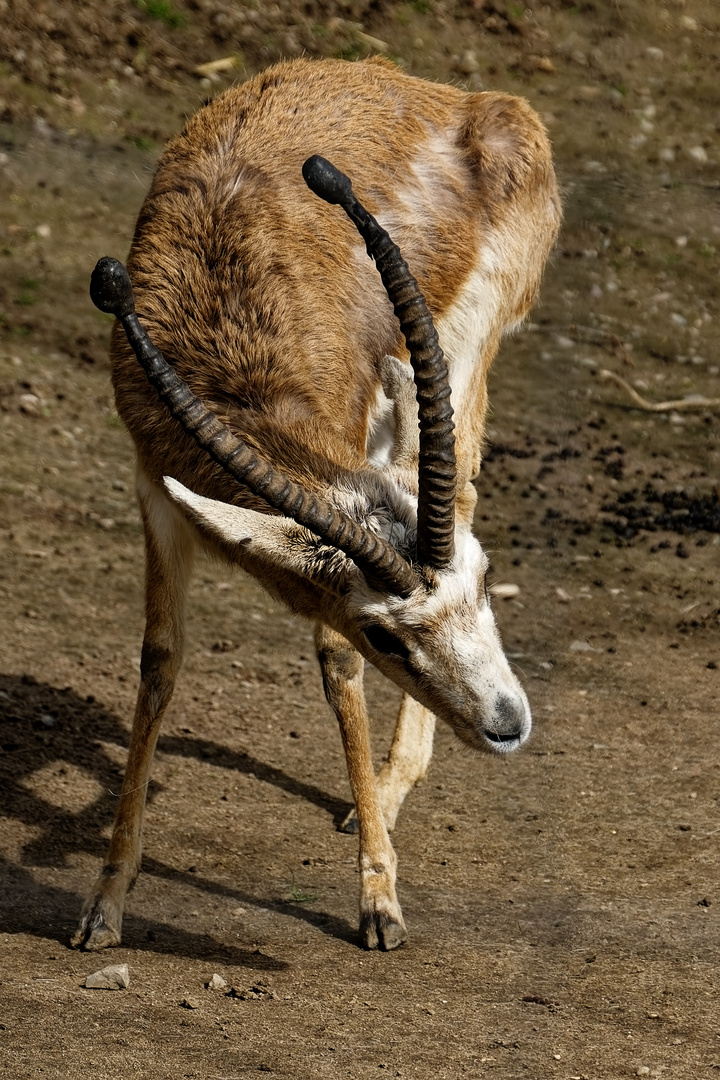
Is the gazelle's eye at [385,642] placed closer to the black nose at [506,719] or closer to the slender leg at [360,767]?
the black nose at [506,719]

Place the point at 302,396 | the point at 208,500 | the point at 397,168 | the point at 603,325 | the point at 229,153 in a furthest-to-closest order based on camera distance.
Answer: the point at 603,325 → the point at 397,168 → the point at 229,153 → the point at 302,396 → the point at 208,500

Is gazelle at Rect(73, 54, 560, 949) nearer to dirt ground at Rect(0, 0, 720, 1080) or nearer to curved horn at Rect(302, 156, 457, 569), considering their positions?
curved horn at Rect(302, 156, 457, 569)

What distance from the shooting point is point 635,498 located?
9.77 meters

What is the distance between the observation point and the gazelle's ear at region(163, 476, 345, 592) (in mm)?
4520

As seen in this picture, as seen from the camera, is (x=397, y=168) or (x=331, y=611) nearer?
(x=331, y=611)

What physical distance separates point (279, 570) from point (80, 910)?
1.69 m

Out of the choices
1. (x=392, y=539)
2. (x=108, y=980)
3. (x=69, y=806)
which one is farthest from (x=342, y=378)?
(x=108, y=980)

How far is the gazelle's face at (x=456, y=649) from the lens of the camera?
472 centimetres

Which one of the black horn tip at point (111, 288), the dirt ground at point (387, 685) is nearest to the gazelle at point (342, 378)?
the black horn tip at point (111, 288)

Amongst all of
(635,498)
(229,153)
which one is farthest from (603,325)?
(229,153)

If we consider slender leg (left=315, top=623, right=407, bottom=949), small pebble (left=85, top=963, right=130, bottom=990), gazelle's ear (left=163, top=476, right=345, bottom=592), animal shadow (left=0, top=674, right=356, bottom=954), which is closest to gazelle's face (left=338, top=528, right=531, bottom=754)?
gazelle's ear (left=163, top=476, right=345, bottom=592)

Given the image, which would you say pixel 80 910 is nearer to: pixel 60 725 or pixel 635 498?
pixel 60 725

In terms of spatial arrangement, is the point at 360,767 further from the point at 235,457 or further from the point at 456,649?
the point at 235,457

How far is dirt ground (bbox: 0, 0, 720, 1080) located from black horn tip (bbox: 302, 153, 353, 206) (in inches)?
108
